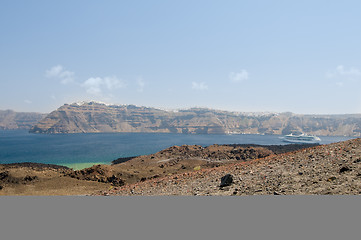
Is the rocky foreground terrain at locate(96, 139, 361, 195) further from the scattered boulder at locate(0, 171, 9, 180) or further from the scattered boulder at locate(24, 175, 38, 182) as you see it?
the scattered boulder at locate(0, 171, 9, 180)

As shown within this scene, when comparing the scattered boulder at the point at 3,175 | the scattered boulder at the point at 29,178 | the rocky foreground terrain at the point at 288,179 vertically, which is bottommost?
the scattered boulder at the point at 29,178

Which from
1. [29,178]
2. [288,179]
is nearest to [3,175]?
[29,178]

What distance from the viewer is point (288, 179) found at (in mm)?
11617

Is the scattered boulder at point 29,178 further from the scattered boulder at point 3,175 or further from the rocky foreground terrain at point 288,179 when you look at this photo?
the rocky foreground terrain at point 288,179

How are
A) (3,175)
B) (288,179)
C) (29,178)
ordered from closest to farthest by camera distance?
1. (288,179)
2. (29,178)
3. (3,175)

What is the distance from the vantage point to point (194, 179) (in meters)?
16.3

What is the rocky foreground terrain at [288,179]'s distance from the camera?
10.0 m

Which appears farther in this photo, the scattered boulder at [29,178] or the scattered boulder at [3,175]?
the scattered boulder at [3,175]

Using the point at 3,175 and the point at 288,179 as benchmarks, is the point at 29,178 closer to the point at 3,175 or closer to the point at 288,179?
the point at 3,175

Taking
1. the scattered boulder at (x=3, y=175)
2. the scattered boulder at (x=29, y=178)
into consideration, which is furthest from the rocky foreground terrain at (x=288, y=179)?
the scattered boulder at (x=3, y=175)

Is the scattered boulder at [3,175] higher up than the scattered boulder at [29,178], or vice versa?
the scattered boulder at [3,175]

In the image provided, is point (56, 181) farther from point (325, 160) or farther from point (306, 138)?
point (306, 138)

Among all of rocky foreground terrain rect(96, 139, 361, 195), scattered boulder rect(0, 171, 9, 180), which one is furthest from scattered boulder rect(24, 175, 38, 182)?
rocky foreground terrain rect(96, 139, 361, 195)

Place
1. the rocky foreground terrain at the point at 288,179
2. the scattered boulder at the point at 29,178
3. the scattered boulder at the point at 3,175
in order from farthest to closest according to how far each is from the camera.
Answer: the scattered boulder at the point at 3,175 < the scattered boulder at the point at 29,178 < the rocky foreground terrain at the point at 288,179
